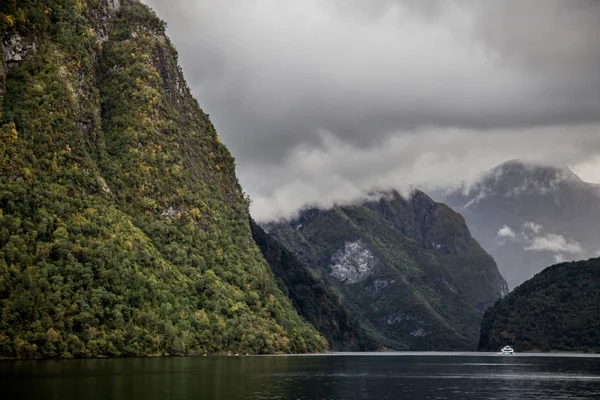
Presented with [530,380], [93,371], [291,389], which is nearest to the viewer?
[291,389]

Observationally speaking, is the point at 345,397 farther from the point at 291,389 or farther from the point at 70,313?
the point at 70,313

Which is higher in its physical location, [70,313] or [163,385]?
[70,313]

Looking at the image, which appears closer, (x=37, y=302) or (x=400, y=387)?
(x=400, y=387)

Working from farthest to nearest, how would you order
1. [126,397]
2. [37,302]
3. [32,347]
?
[37,302] → [32,347] → [126,397]

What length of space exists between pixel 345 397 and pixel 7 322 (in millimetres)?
113655

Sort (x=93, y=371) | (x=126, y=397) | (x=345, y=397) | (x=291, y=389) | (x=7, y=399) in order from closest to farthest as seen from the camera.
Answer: (x=7, y=399)
(x=126, y=397)
(x=345, y=397)
(x=291, y=389)
(x=93, y=371)

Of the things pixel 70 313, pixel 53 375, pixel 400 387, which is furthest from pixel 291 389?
pixel 70 313

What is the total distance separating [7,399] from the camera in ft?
263

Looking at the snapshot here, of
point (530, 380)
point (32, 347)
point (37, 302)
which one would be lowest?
point (530, 380)

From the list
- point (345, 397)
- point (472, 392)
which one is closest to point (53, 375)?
point (345, 397)

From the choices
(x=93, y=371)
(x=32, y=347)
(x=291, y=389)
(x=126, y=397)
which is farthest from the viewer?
(x=32, y=347)

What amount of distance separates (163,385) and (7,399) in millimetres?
28573

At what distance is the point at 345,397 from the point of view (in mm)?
100875

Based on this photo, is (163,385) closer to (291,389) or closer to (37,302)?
(291,389)
